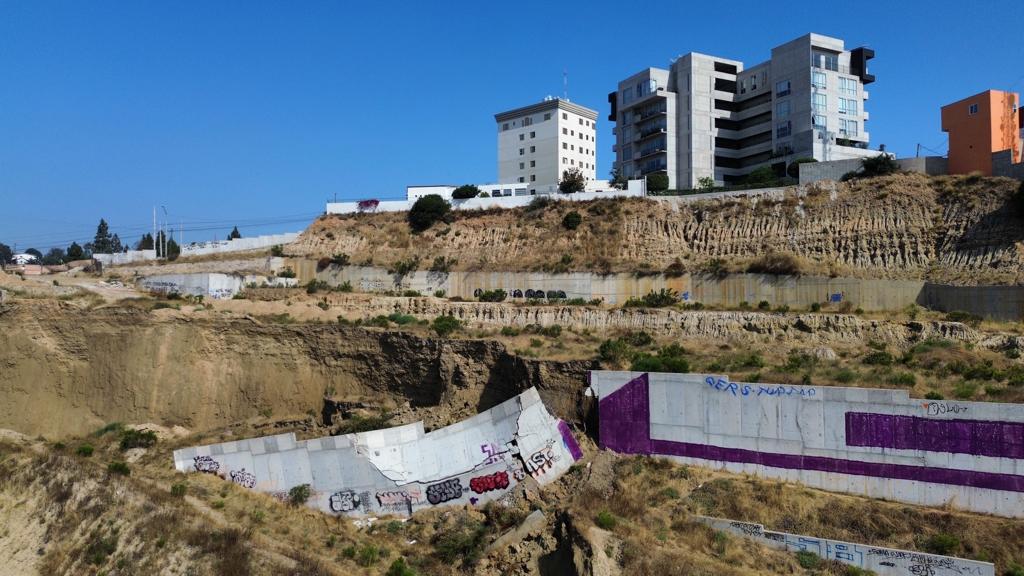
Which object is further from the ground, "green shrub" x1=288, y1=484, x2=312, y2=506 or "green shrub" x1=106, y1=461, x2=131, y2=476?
"green shrub" x1=106, y1=461, x2=131, y2=476

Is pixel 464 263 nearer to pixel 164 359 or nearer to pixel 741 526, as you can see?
pixel 164 359

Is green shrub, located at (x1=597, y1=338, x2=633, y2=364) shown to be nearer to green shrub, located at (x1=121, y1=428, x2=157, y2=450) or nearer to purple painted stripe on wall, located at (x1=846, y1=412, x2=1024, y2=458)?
purple painted stripe on wall, located at (x1=846, y1=412, x2=1024, y2=458)

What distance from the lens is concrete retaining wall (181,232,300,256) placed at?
2302 inches

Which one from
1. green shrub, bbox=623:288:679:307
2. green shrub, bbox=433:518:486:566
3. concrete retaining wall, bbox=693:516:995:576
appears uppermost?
green shrub, bbox=623:288:679:307

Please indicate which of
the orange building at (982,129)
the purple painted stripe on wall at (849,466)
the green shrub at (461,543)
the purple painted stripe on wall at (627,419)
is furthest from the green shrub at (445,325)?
the orange building at (982,129)

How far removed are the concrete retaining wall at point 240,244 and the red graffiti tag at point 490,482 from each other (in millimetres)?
37319

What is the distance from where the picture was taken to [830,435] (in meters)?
23.8

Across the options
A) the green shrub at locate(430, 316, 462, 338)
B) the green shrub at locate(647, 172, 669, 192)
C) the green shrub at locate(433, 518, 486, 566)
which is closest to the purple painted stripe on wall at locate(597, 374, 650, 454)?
the green shrub at locate(433, 518, 486, 566)

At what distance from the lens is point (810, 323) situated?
108 ft

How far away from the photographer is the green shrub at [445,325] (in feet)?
117

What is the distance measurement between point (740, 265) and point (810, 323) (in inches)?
396

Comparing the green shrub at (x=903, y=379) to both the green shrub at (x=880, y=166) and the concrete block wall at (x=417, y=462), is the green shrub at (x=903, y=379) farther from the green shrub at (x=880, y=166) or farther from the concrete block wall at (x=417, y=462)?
the green shrub at (x=880, y=166)

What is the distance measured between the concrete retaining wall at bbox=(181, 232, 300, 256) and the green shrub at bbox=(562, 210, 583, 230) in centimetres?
2250

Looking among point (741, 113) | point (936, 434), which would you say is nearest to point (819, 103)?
point (741, 113)
